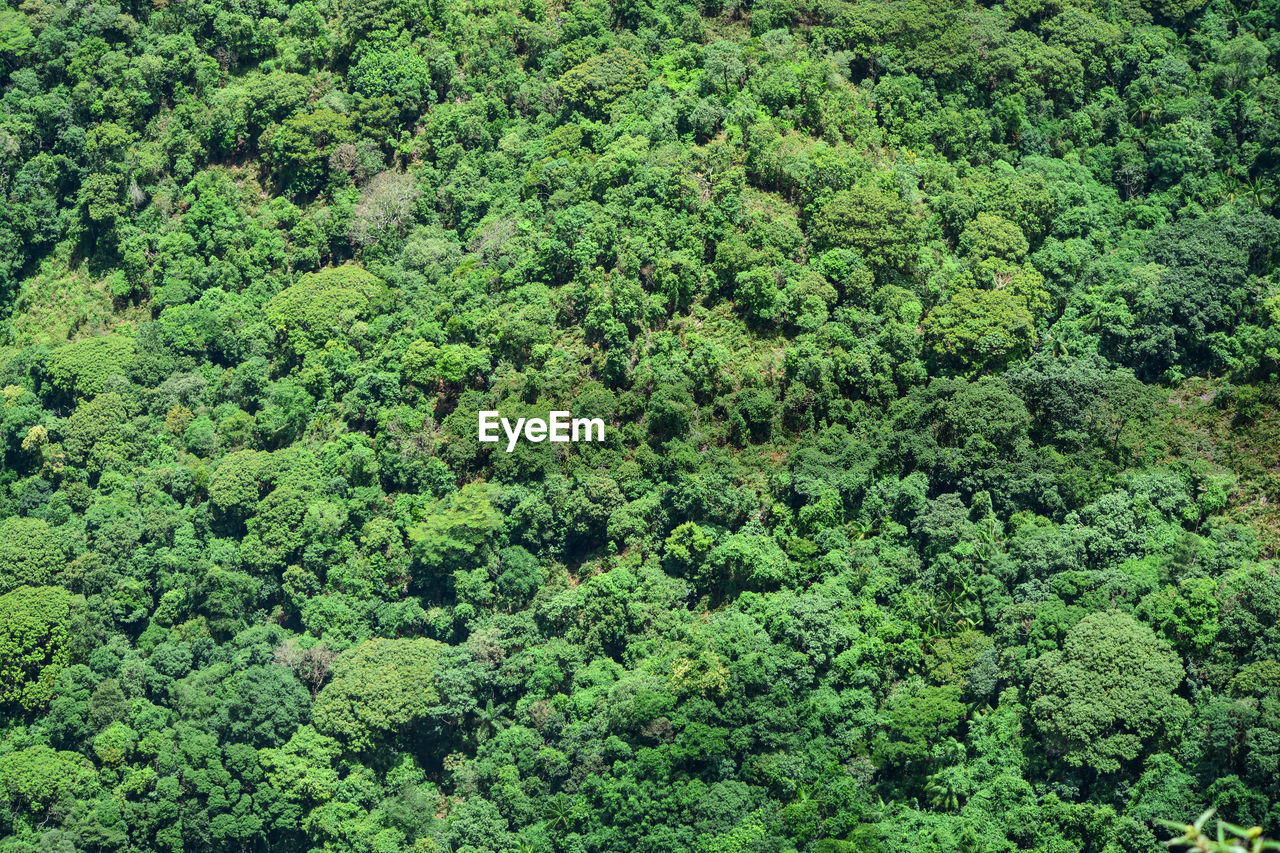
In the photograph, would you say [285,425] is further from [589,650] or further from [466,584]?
[589,650]

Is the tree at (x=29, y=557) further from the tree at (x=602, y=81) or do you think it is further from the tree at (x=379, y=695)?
the tree at (x=602, y=81)

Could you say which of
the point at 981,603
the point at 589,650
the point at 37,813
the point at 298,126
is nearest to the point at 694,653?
the point at 589,650

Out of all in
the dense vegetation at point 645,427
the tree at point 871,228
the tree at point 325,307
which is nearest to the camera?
the dense vegetation at point 645,427

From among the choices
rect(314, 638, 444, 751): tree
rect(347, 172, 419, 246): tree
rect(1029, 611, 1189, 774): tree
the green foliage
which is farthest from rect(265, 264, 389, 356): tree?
rect(1029, 611, 1189, 774): tree

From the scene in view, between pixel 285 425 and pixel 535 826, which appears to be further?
pixel 285 425

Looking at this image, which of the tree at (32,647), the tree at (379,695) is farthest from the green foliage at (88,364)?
the tree at (379,695)

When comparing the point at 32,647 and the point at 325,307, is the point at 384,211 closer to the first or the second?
the point at 325,307

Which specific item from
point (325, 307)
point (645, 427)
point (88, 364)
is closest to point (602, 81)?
point (325, 307)
